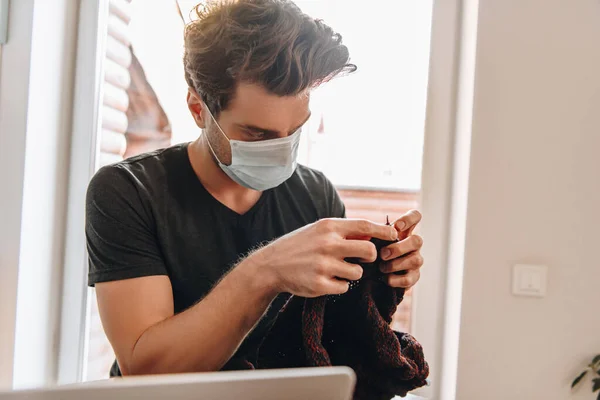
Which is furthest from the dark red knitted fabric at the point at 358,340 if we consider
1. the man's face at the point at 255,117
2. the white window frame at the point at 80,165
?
the white window frame at the point at 80,165

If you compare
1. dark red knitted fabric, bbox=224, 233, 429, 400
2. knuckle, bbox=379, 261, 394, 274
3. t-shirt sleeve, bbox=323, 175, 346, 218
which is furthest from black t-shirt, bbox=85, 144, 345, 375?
knuckle, bbox=379, 261, 394, 274

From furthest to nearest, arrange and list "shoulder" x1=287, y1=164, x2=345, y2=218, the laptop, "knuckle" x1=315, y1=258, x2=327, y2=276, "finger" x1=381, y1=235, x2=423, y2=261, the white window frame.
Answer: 1. the white window frame
2. "shoulder" x1=287, y1=164, x2=345, y2=218
3. "finger" x1=381, y1=235, x2=423, y2=261
4. "knuckle" x1=315, y1=258, x2=327, y2=276
5. the laptop

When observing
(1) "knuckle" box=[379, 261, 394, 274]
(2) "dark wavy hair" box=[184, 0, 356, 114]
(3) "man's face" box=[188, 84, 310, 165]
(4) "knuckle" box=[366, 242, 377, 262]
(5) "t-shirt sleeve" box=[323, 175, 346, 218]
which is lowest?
(1) "knuckle" box=[379, 261, 394, 274]

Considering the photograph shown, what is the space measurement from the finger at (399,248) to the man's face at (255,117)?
0.35 m

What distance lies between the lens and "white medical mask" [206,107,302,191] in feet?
3.46

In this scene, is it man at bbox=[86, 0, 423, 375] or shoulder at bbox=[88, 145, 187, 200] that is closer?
man at bbox=[86, 0, 423, 375]

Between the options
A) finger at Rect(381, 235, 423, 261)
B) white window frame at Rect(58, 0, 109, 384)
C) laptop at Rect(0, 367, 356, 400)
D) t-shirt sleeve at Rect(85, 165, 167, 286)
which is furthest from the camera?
white window frame at Rect(58, 0, 109, 384)

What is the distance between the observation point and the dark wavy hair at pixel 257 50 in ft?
3.31

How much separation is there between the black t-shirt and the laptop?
2.09ft

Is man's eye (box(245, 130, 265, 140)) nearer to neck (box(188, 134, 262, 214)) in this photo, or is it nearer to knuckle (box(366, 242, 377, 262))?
neck (box(188, 134, 262, 214))

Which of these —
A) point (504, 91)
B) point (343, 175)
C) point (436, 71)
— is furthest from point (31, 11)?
point (504, 91)

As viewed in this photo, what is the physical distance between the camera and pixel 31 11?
4.42 feet

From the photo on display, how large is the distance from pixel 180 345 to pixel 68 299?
88cm

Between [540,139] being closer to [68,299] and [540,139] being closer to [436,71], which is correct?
[436,71]
